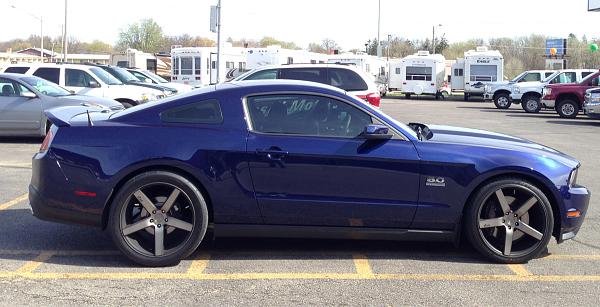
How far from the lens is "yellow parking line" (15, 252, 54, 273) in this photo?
502 centimetres

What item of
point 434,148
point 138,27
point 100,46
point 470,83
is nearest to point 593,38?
point 470,83

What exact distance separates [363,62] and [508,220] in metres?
33.7

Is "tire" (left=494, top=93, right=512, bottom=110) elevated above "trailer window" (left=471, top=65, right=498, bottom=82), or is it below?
below

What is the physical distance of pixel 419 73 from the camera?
39906 millimetres

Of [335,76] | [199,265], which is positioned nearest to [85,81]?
[335,76]

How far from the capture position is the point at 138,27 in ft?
285

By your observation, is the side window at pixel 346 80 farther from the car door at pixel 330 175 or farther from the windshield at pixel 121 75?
the car door at pixel 330 175

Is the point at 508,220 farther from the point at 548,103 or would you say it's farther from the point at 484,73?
the point at 484,73

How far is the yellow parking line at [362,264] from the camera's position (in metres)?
5.06

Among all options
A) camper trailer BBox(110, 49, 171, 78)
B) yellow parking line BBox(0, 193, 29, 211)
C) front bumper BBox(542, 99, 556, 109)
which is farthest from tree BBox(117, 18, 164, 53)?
yellow parking line BBox(0, 193, 29, 211)

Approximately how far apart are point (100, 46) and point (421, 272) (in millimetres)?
115001

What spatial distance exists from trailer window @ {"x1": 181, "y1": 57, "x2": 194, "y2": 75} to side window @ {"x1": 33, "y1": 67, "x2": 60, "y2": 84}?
56.9ft

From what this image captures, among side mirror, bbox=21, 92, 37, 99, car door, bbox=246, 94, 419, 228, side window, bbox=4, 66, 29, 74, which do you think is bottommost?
car door, bbox=246, 94, 419, 228

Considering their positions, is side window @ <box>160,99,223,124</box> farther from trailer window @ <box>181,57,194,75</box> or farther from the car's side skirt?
trailer window @ <box>181,57,194,75</box>
